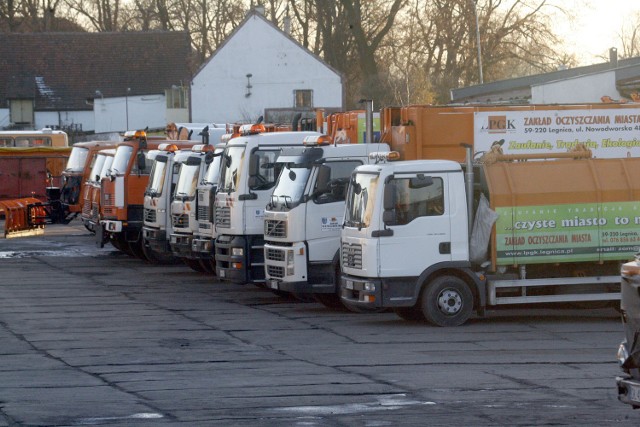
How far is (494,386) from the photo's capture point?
1285 cm

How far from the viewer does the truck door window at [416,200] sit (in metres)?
17.8

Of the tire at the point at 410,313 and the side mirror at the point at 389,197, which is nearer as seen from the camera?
the side mirror at the point at 389,197

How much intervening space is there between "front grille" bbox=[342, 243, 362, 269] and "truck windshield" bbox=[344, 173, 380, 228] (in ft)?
1.02

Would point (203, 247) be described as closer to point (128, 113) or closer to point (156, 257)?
point (156, 257)

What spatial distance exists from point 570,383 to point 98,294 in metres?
12.5

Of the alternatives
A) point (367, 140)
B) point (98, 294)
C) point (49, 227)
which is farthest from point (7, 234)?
point (367, 140)

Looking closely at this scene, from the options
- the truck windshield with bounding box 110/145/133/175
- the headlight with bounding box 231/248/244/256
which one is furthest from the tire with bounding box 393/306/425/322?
the truck windshield with bounding box 110/145/133/175

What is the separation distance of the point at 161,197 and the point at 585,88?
1540 centimetres

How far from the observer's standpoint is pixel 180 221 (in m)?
26.3

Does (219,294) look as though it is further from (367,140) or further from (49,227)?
(49,227)

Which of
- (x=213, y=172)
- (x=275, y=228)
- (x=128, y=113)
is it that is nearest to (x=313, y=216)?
(x=275, y=228)

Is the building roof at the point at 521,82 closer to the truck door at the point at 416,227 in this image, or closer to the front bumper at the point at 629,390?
the truck door at the point at 416,227

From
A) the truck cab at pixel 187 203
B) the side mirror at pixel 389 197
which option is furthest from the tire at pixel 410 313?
the truck cab at pixel 187 203

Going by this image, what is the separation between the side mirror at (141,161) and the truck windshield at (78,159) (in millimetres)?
9013
